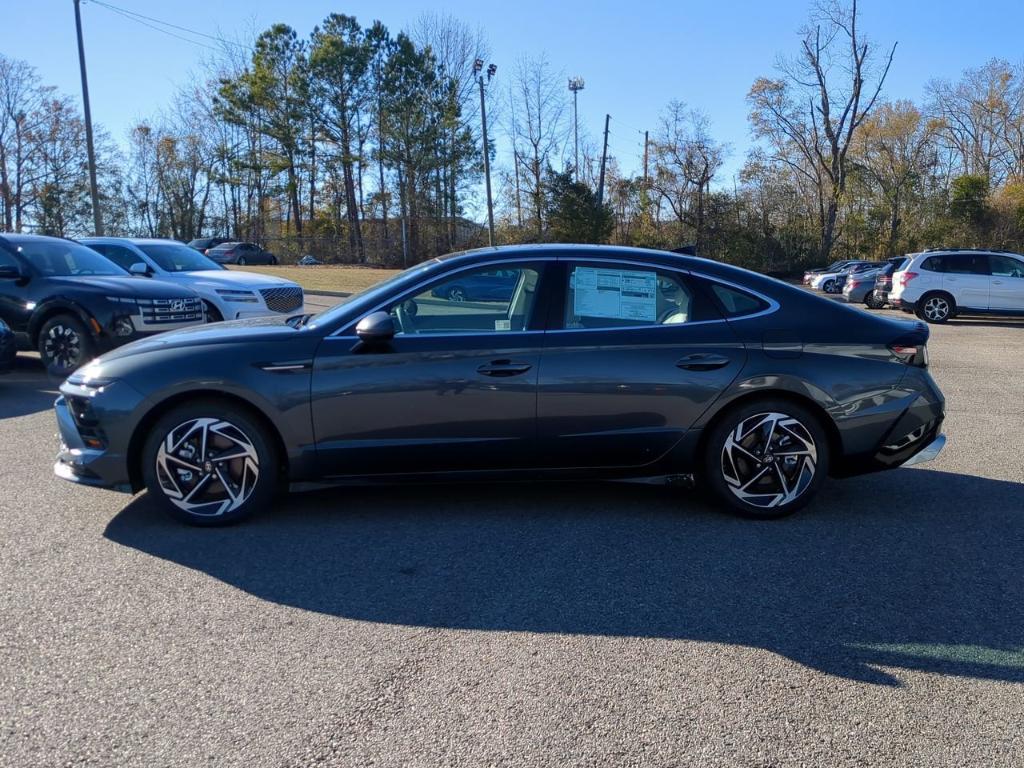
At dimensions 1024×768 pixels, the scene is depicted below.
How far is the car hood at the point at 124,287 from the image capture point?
389 inches

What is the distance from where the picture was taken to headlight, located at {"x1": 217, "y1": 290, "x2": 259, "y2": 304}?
41.0ft

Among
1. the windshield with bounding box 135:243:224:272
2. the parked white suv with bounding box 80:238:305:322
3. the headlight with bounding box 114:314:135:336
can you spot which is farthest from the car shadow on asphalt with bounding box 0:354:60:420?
the windshield with bounding box 135:243:224:272

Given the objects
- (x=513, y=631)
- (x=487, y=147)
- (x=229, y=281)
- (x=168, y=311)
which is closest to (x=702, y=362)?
(x=513, y=631)

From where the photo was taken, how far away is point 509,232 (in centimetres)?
4759

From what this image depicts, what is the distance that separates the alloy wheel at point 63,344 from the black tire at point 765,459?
25.6 feet

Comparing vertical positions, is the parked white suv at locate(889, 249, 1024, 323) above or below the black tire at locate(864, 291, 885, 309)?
above

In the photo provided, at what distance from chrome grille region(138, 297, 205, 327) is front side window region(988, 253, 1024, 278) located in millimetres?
18184

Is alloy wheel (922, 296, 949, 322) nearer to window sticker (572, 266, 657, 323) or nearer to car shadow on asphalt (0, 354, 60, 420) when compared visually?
window sticker (572, 266, 657, 323)

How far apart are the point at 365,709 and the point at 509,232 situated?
45593 mm

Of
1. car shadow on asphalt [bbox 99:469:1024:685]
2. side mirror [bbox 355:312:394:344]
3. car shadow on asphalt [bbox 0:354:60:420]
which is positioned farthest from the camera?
car shadow on asphalt [bbox 0:354:60:420]

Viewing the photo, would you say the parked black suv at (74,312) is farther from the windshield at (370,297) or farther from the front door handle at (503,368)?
the front door handle at (503,368)

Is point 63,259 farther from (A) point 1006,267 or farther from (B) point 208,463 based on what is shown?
(A) point 1006,267

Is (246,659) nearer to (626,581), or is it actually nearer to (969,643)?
(626,581)

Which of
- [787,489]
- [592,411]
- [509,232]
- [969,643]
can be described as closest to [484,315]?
[592,411]
